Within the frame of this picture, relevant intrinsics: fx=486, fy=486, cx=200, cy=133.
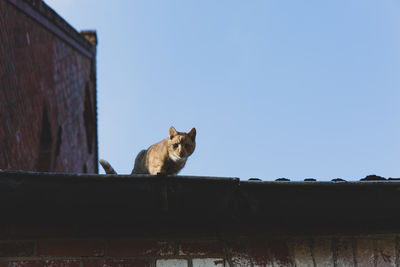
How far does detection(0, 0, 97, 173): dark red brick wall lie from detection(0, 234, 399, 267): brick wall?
2.31 meters

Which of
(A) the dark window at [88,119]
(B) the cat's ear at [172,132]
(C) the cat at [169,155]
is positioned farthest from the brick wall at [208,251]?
(A) the dark window at [88,119]

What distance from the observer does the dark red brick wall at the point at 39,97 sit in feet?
17.6

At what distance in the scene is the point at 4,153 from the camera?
5078 millimetres

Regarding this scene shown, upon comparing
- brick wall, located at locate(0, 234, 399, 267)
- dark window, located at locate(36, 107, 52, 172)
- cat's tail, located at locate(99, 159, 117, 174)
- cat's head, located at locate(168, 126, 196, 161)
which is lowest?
brick wall, located at locate(0, 234, 399, 267)

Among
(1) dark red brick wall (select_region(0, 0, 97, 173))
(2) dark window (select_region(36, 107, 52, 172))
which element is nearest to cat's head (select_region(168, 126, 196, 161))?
(1) dark red brick wall (select_region(0, 0, 97, 173))

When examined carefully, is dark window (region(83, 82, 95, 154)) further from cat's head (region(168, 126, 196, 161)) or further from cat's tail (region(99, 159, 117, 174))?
cat's head (region(168, 126, 196, 161))

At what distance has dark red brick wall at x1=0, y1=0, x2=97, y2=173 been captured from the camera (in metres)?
5.38

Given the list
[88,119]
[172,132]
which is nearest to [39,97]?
[172,132]

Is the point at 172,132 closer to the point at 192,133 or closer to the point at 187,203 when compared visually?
the point at 192,133

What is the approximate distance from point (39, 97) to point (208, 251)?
4.65m

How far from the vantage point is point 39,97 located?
6930 mm

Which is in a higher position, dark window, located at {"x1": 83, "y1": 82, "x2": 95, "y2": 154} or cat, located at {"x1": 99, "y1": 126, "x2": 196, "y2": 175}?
dark window, located at {"x1": 83, "y1": 82, "x2": 95, "y2": 154}

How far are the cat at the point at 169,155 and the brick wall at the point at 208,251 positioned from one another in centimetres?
160

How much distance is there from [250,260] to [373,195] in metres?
0.87
